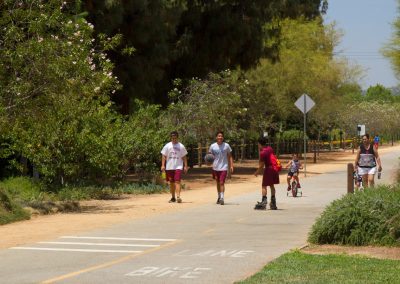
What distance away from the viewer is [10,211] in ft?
60.8

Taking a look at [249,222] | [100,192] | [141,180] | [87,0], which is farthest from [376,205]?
[87,0]

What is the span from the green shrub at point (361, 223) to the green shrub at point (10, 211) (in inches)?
281

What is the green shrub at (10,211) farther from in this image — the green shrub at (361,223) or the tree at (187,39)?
the tree at (187,39)

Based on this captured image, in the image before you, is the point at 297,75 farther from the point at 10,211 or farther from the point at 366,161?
the point at 10,211

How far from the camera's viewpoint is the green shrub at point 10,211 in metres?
18.0

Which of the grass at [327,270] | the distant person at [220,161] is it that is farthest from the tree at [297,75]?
the grass at [327,270]

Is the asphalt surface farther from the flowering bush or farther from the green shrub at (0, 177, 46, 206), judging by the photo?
the green shrub at (0, 177, 46, 206)

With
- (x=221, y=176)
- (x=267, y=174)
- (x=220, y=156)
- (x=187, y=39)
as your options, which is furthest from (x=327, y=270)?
(x=187, y=39)

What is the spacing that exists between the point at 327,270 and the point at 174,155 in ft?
40.9

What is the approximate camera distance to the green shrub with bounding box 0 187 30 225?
1800 cm

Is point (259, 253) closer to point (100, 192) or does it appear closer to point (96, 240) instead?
point (96, 240)

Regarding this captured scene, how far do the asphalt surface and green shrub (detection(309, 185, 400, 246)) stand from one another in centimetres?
55

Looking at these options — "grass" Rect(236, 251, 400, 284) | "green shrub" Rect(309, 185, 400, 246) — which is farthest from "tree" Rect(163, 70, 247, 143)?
"grass" Rect(236, 251, 400, 284)

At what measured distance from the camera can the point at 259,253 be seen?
12570 millimetres
